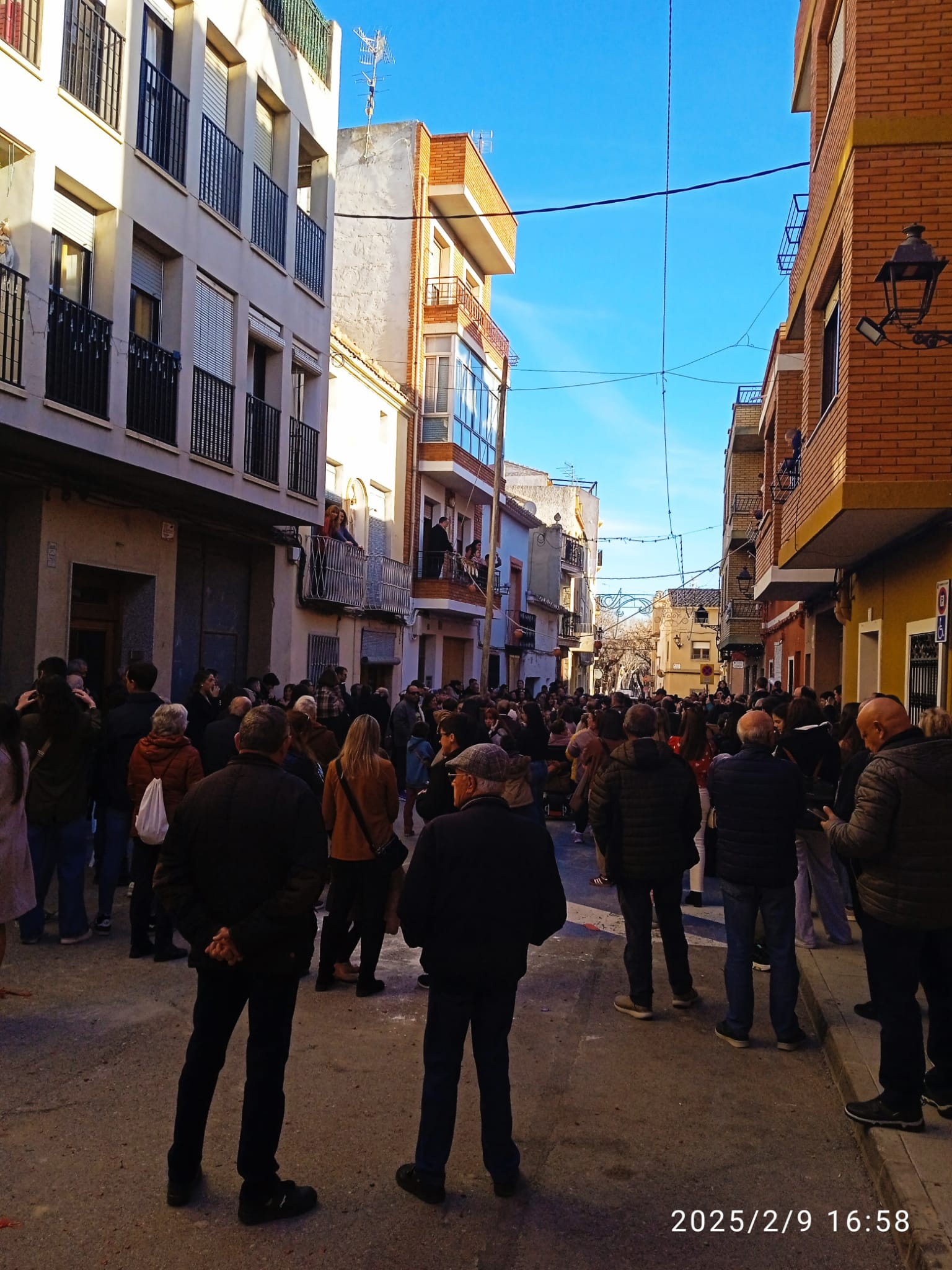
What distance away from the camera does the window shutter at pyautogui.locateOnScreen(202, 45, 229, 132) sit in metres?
14.8

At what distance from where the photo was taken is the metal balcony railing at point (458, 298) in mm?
27906

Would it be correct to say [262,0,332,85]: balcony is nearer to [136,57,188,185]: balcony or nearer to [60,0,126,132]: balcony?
[136,57,188,185]: balcony

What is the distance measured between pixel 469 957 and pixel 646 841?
2.64 meters

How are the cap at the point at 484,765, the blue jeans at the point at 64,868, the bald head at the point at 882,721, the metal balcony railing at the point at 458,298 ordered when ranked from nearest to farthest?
1. the cap at the point at 484,765
2. the bald head at the point at 882,721
3. the blue jeans at the point at 64,868
4. the metal balcony railing at the point at 458,298

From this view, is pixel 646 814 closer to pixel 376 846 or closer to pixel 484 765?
pixel 376 846

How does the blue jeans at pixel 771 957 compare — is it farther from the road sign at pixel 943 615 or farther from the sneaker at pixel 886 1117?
the road sign at pixel 943 615

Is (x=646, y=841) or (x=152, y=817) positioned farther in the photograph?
(x=152, y=817)

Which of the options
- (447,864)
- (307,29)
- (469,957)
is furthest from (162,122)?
(469,957)

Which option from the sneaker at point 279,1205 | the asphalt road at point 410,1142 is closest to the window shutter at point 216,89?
the asphalt road at point 410,1142

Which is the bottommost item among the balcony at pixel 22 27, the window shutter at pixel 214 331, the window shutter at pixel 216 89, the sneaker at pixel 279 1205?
the sneaker at pixel 279 1205

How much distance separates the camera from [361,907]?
6.73m

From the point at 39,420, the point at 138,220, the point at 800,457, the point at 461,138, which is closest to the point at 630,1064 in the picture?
the point at 39,420

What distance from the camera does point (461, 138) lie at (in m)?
27.9

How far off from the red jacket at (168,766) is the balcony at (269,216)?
428 inches
